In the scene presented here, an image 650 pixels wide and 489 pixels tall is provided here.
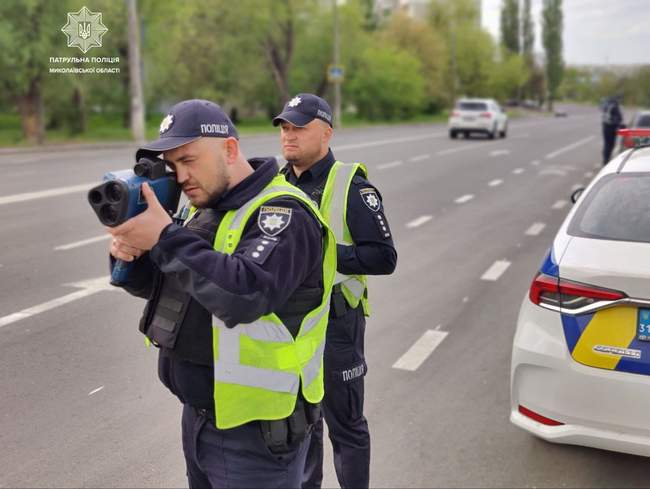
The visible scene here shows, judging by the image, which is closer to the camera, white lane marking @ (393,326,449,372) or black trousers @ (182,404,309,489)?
black trousers @ (182,404,309,489)

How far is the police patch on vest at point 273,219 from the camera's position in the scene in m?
2.19

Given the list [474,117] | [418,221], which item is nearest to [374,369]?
[418,221]

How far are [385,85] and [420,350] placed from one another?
49.9 m

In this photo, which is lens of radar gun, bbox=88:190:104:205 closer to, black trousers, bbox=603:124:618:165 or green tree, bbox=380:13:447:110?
black trousers, bbox=603:124:618:165

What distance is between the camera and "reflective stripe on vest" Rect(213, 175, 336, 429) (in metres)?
2.24

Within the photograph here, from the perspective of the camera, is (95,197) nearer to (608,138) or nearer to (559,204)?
(559,204)

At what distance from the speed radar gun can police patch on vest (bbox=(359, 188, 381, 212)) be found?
4.43 ft

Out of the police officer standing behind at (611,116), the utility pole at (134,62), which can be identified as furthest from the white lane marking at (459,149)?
the utility pole at (134,62)

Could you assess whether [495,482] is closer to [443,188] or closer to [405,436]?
[405,436]

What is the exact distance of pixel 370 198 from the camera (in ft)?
11.1

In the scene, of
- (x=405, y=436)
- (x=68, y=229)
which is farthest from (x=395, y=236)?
(x=405, y=436)

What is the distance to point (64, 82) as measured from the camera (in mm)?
25422

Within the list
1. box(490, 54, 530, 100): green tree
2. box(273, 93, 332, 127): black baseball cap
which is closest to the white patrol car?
box(273, 93, 332, 127): black baseball cap

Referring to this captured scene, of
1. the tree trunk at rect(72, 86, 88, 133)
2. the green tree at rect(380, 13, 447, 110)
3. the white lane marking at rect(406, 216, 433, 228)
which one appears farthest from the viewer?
the green tree at rect(380, 13, 447, 110)
